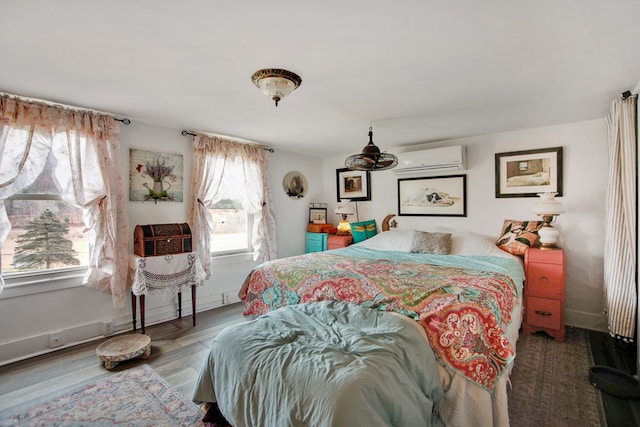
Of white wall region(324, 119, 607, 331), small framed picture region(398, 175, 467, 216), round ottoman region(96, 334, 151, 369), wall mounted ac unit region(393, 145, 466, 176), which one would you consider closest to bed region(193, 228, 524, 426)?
round ottoman region(96, 334, 151, 369)

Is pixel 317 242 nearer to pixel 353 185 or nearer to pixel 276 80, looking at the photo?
pixel 353 185

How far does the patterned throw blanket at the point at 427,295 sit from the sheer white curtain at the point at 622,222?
38.3 inches

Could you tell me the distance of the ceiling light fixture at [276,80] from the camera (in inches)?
81.4

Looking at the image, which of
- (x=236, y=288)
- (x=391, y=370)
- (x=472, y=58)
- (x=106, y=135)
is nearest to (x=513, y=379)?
(x=391, y=370)

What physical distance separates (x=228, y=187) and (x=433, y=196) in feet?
9.45

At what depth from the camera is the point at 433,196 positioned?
14.2 ft

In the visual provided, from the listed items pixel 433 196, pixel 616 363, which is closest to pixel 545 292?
pixel 616 363

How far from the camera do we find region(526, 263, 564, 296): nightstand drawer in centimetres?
301

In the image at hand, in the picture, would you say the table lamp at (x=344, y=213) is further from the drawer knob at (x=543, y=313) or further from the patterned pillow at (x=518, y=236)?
the drawer knob at (x=543, y=313)

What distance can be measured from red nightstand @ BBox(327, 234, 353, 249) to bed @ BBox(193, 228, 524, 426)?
2.00 m

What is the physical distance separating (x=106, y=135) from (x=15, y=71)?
95cm

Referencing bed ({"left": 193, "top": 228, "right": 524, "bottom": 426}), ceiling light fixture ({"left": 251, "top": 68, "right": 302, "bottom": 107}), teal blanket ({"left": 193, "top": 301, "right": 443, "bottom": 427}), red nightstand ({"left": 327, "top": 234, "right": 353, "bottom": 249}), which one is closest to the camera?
teal blanket ({"left": 193, "top": 301, "right": 443, "bottom": 427})

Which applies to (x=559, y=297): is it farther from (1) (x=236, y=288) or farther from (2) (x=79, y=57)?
(2) (x=79, y=57)

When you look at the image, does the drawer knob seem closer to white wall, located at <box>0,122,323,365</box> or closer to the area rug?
the area rug
